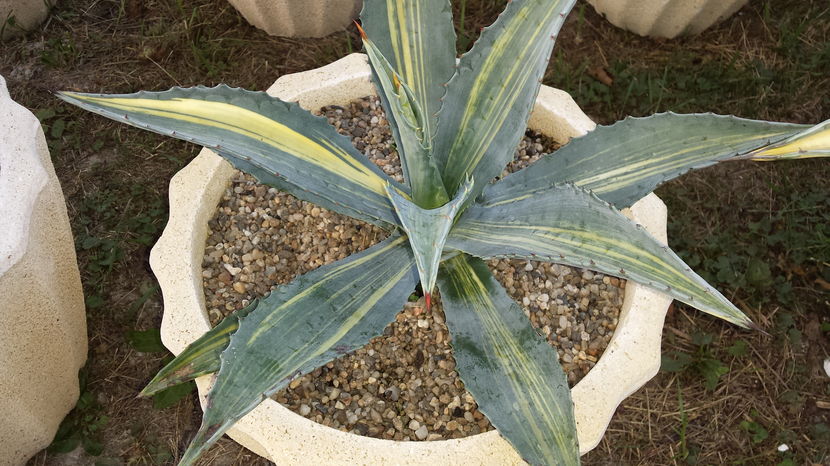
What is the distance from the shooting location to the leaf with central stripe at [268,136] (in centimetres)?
100

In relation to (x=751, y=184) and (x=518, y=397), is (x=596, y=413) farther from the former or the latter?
(x=751, y=184)

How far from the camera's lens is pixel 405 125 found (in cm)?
96

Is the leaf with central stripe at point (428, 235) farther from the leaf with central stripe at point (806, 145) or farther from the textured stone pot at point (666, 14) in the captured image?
the textured stone pot at point (666, 14)

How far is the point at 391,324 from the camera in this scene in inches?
58.0

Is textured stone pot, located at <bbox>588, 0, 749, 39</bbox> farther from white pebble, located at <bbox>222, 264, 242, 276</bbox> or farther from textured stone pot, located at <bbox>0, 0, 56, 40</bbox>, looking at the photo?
textured stone pot, located at <bbox>0, 0, 56, 40</bbox>

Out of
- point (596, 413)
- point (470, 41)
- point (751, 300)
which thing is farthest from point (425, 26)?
point (751, 300)

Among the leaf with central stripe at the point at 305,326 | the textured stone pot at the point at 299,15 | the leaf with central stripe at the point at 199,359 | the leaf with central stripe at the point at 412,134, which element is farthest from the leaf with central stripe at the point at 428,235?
the textured stone pot at the point at 299,15

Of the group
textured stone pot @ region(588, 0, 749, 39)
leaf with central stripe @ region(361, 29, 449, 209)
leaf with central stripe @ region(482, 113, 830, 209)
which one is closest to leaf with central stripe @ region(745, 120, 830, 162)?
leaf with central stripe @ region(482, 113, 830, 209)

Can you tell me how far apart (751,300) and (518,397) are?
1.07m

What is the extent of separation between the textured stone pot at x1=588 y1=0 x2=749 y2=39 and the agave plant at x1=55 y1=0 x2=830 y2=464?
1160mm

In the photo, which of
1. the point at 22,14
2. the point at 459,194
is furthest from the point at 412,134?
the point at 22,14

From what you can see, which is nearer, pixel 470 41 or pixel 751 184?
pixel 751 184

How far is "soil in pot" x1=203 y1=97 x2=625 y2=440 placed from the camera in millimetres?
1388

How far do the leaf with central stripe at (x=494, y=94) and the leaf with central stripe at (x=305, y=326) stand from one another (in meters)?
0.17
